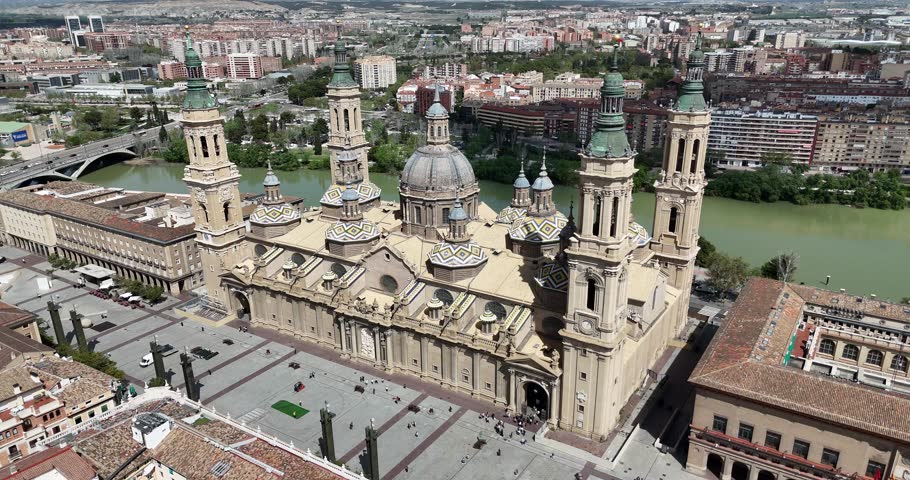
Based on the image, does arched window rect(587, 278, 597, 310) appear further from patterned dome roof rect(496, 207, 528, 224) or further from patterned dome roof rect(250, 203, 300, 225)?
patterned dome roof rect(250, 203, 300, 225)

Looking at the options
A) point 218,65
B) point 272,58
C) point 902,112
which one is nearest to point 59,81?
point 218,65

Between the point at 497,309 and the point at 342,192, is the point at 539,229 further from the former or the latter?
the point at 342,192

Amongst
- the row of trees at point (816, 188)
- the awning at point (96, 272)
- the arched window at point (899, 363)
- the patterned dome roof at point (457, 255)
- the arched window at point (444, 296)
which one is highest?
the patterned dome roof at point (457, 255)

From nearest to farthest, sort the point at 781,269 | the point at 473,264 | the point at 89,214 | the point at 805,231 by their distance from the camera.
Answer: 1. the point at 473,264
2. the point at 781,269
3. the point at 89,214
4. the point at 805,231

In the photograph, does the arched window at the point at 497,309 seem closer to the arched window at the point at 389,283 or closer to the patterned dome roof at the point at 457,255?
the patterned dome roof at the point at 457,255

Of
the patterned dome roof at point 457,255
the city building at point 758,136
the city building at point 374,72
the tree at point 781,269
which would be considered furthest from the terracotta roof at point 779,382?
the city building at point 374,72

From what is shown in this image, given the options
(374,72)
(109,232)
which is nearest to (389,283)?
(109,232)
